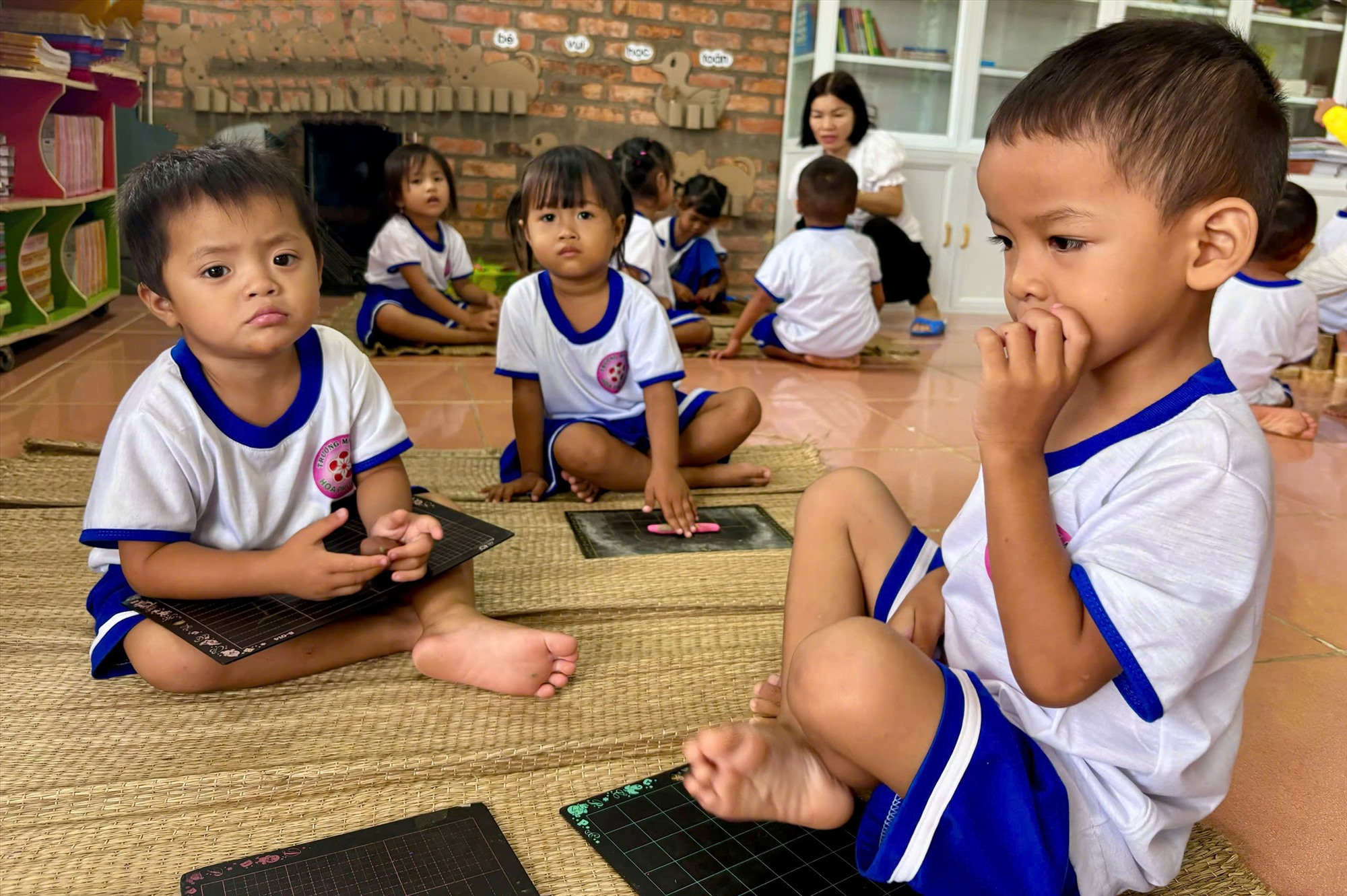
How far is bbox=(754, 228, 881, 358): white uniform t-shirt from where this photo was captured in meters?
3.13

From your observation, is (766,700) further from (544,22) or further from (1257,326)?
(544,22)

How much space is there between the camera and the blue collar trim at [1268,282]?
2.58 meters

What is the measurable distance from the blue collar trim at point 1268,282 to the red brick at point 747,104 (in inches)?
99.7

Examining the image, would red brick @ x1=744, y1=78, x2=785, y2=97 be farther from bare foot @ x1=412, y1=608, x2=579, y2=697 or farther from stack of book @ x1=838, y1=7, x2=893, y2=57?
bare foot @ x1=412, y1=608, x2=579, y2=697

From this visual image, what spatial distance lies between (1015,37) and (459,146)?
2.47m

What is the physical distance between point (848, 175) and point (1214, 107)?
262cm

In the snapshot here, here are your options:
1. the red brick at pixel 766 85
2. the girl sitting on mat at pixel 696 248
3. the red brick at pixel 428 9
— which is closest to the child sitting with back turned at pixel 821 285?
the girl sitting on mat at pixel 696 248

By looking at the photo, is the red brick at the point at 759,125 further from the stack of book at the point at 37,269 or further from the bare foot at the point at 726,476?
the bare foot at the point at 726,476

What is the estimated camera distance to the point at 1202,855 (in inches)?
34.1

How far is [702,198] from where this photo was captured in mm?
3715

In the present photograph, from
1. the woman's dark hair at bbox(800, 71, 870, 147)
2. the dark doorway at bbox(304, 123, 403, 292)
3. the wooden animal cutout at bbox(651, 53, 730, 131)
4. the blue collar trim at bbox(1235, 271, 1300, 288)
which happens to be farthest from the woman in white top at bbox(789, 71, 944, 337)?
the dark doorway at bbox(304, 123, 403, 292)

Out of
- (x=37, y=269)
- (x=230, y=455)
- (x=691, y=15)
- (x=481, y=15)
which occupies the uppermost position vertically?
(x=691, y=15)

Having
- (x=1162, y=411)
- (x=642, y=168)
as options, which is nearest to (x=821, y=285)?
(x=642, y=168)

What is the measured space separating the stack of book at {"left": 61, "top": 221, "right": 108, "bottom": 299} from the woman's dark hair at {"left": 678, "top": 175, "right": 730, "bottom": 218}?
1960 mm
